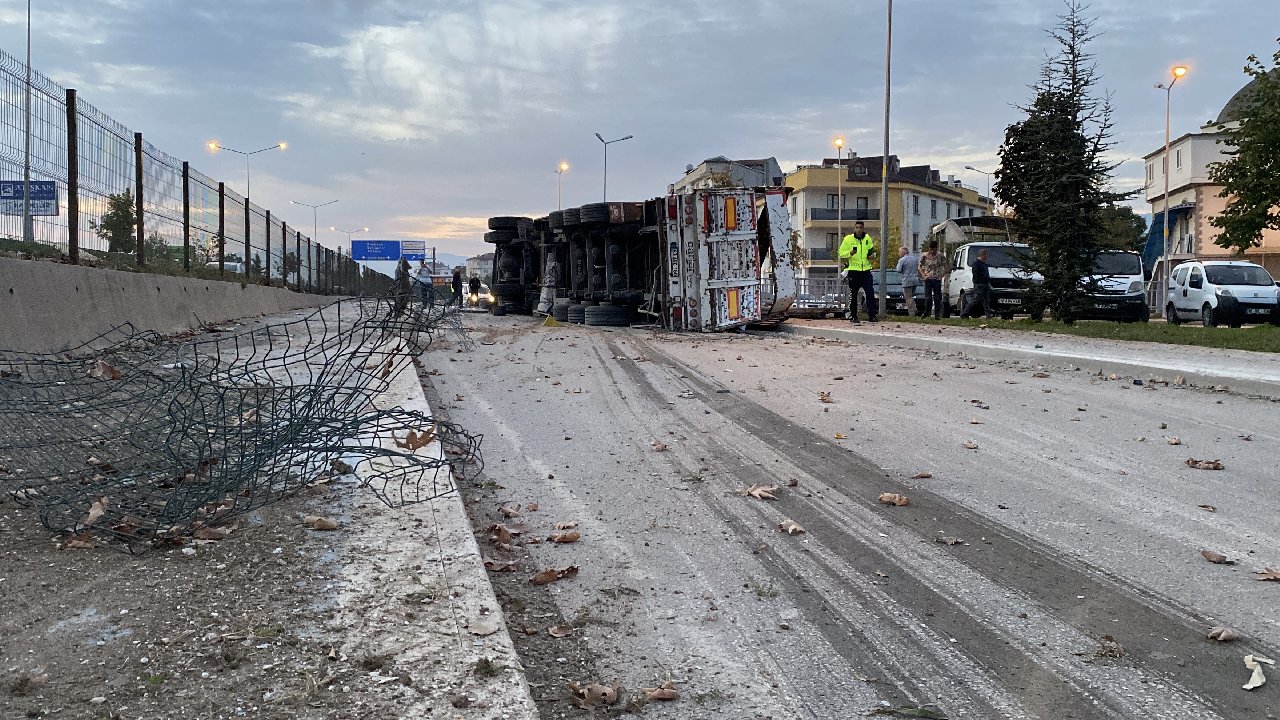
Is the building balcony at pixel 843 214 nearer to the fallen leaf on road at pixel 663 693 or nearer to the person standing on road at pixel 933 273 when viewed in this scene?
the person standing on road at pixel 933 273

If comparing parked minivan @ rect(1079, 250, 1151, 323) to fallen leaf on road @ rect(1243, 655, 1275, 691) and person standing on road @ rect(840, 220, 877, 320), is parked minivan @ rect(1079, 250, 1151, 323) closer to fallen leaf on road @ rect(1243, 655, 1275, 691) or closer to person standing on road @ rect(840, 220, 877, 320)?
person standing on road @ rect(840, 220, 877, 320)

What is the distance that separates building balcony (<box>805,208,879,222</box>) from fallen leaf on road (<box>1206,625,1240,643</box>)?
82.8 m

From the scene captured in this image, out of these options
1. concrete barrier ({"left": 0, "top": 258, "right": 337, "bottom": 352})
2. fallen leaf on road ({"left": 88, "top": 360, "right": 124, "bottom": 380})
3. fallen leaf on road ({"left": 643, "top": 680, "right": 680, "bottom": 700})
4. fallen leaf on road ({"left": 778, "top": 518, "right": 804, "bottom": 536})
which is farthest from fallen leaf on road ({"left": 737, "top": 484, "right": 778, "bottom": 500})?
concrete barrier ({"left": 0, "top": 258, "right": 337, "bottom": 352})

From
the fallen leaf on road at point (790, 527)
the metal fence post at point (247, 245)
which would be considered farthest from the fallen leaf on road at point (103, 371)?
the metal fence post at point (247, 245)

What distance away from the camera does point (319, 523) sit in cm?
409

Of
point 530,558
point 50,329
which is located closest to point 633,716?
point 530,558

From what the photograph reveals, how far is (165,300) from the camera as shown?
12.5 metres

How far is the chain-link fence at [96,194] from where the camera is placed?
9.34 meters

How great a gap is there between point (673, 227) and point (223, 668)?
51.5ft

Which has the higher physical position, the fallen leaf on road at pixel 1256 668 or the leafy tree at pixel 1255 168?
the leafy tree at pixel 1255 168

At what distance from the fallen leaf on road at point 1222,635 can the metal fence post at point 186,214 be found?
48.9 feet

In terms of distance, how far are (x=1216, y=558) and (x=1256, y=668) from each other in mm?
1241

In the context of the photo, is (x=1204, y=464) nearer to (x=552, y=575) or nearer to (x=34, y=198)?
(x=552, y=575)

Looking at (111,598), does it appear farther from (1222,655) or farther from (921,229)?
(921,229)
